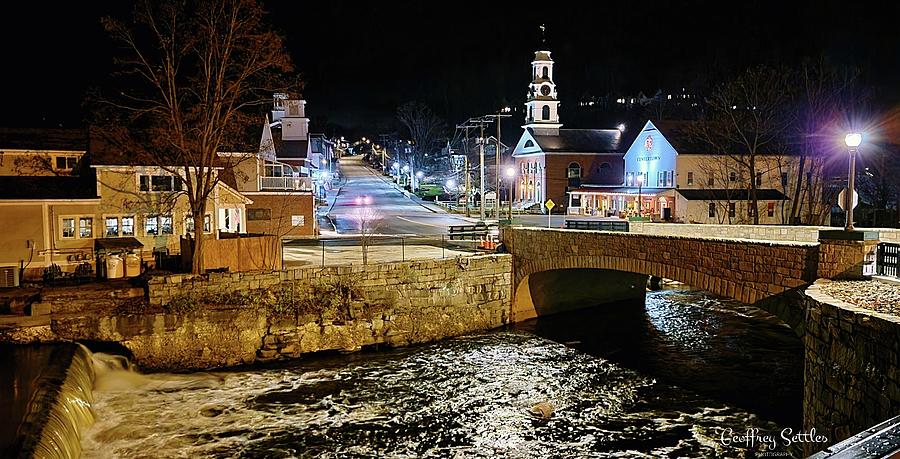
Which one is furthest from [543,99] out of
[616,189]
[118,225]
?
[118,225]

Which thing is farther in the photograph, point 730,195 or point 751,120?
point 730,195

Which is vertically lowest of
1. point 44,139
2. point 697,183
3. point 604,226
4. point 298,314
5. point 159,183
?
point 298,314

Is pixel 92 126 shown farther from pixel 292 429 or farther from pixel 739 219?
pixel 739 219

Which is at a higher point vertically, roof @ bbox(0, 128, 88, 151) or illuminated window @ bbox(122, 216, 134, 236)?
roof @ bbox(0, 128, 88, 151)

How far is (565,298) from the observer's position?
3162 centimetres

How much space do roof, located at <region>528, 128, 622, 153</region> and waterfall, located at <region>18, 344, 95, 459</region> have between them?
5669 centimetres

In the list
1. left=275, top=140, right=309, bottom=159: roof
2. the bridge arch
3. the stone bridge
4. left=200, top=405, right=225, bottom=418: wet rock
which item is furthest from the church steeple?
left=200, top=405, right=225, bottom=418: wet rock

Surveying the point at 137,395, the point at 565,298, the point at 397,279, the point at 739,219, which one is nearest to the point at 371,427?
the point at 137,395

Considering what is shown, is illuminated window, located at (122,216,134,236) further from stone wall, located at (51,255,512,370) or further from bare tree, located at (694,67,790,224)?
bare tree, located at (694,67,790,224)

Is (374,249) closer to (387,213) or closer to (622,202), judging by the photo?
(387,213)

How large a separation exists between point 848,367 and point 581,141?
208 feet

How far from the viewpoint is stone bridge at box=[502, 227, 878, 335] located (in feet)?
51.7

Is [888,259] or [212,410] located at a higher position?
[888,259]

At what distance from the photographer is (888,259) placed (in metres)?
14.2
